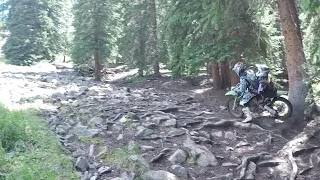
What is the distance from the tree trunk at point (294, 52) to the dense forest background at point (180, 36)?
0.02m

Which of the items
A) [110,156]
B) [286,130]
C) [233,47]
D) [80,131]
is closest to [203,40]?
[233,47]

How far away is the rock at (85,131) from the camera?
800cm

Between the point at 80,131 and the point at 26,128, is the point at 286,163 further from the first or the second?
the point at 26,128

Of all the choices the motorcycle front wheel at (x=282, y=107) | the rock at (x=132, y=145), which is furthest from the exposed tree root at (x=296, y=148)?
the rock at (x=132, y=145)

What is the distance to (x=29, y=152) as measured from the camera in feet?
20.7

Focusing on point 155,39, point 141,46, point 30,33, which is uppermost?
point 30,33

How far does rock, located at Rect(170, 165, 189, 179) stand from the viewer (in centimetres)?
608

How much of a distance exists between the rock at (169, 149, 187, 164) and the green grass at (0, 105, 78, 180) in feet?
6.14

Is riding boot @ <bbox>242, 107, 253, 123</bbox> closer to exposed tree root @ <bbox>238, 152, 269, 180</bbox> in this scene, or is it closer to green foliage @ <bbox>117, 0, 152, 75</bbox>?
exposed tree root @ <bbox>238, 152, 269, 180</bbox>

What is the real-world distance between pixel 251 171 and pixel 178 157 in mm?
1354

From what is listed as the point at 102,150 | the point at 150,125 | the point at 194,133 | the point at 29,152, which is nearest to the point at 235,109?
the point at 194,133

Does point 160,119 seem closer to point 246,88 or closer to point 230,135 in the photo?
point 230,135

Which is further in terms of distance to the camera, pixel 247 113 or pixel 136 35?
pixel 136 35

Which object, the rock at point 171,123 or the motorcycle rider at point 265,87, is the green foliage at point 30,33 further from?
the motorcycle rider at point 265,87
